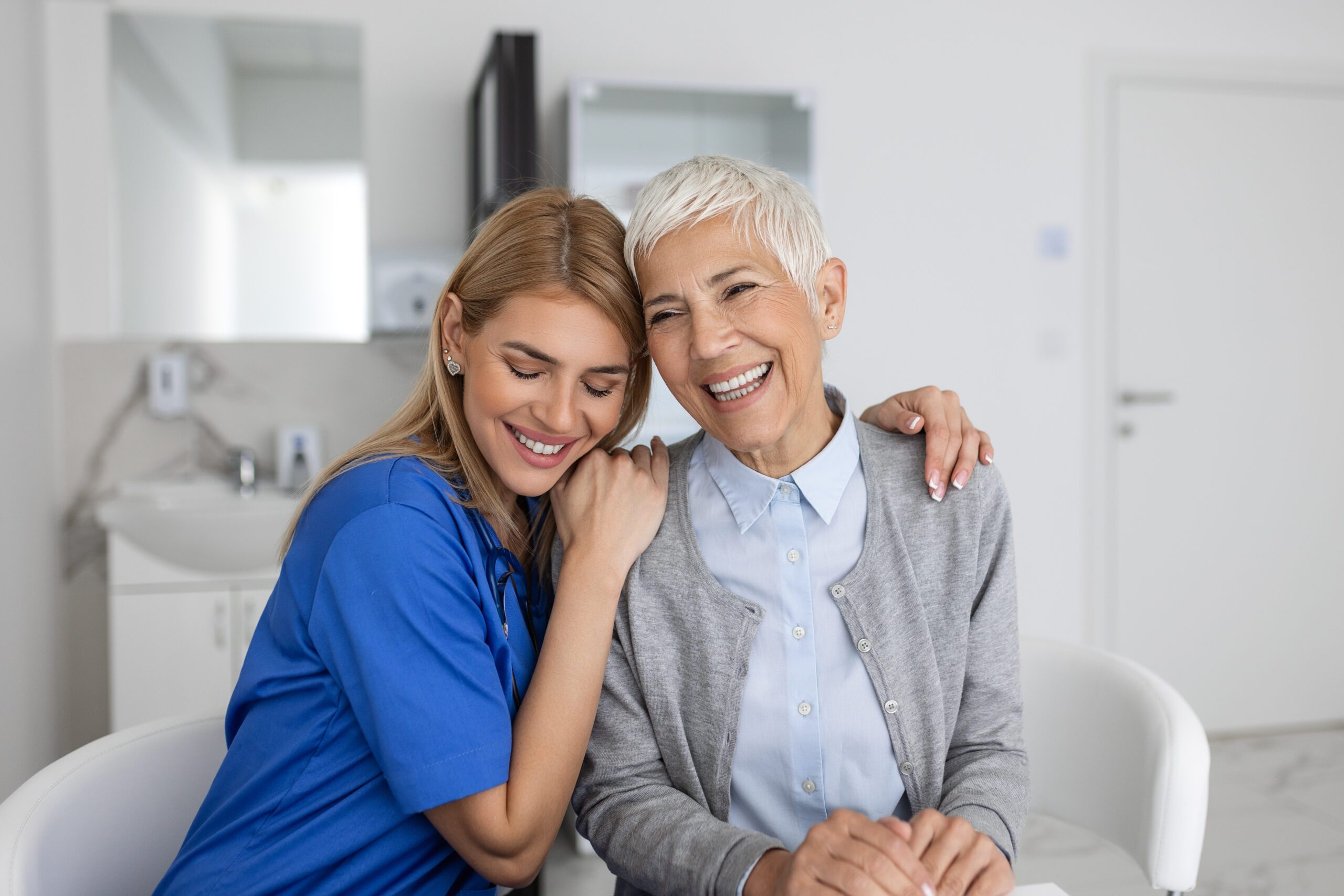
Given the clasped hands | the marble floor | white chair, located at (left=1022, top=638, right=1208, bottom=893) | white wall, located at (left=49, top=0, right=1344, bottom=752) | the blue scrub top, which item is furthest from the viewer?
white wall, located at (left=49, top=0, right=1344, bottom=752)

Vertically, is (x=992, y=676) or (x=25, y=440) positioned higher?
(x=25, y=440)

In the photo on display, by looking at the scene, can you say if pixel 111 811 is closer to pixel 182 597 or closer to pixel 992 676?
pixel 992 676

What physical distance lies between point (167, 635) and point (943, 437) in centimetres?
203

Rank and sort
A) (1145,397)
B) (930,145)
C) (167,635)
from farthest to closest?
1. (1145,397)
2. (930,145)
3. (167,635)

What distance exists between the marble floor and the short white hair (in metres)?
1.56

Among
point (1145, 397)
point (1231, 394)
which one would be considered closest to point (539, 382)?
point (1145, 397)

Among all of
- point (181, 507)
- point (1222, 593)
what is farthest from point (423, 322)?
point (1222, 593)

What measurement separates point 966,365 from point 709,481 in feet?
7.73

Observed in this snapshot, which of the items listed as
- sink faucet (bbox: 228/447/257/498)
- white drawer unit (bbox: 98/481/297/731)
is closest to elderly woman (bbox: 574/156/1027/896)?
white drawer unit (bbox: 98/481/297/731)

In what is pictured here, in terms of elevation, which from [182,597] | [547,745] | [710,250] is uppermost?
[710,250]

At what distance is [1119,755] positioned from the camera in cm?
118

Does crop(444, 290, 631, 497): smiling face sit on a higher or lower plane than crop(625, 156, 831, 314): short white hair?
lower

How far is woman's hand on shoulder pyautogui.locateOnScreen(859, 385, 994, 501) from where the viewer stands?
1147 millimetres

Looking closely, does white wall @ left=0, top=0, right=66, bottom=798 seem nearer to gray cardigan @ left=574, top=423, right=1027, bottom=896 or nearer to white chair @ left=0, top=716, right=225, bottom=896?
white chair @ left=0, top=716, right=225, bottom=896
